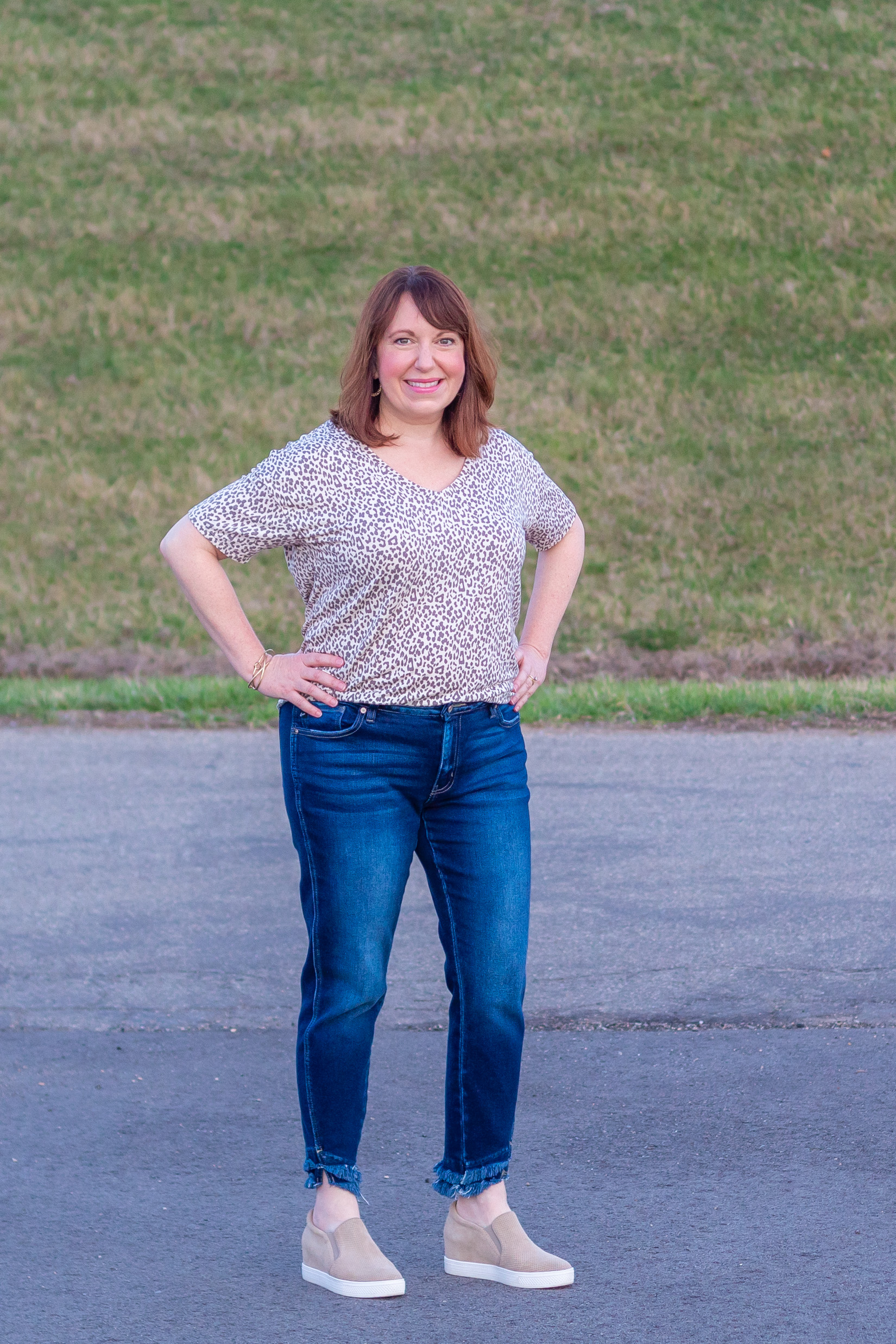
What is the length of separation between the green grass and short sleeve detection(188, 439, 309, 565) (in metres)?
5.28

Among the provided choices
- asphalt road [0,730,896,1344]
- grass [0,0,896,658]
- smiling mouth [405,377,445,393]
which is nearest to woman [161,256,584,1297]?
smiling mouth [405,377,445,393]

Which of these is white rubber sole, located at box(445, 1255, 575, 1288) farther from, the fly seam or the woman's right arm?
the woman's right arm

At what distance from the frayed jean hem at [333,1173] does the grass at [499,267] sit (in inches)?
323

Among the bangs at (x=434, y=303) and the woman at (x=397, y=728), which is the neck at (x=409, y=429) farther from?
the bangs at (x=434, y=303)

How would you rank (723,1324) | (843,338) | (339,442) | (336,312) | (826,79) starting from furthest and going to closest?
1. (826,79)
2. (336,312)
3. (843,338)
4. (339,442)
5. (723,1324)

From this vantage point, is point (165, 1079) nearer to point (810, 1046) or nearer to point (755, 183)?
point (810, 1046)

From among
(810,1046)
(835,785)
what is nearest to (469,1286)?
(810,1046)

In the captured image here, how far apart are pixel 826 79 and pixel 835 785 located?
1714 centimetres

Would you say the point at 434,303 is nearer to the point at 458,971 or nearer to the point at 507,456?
the point at 507,456

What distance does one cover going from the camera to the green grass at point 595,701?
882cm

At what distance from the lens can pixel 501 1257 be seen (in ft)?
11.3

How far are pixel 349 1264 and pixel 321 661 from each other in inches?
48.9

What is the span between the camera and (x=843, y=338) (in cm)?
1694

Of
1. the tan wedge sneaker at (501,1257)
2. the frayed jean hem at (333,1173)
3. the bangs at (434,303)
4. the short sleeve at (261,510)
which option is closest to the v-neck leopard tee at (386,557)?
the short sleeve at (261,510)
